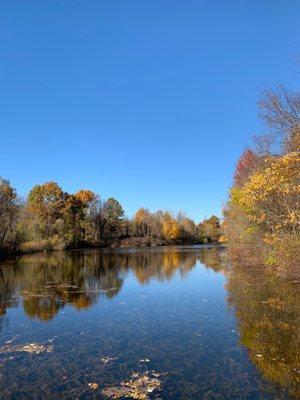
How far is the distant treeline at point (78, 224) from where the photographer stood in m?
54.2

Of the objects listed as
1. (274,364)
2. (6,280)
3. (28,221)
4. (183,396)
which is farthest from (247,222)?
(28,221)

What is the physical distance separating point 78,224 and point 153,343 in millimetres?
78994

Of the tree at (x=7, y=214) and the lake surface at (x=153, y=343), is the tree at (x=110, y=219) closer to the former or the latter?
the tree at (x=7, y=214)

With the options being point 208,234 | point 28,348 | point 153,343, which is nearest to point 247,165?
point 153,343

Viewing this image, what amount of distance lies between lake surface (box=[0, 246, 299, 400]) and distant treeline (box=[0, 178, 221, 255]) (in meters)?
34.5

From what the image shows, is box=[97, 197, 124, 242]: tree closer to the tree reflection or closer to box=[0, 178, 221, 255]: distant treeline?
box=[0, 178, 221, 255]: distant treeline

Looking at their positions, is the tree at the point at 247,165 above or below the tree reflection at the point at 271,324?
above

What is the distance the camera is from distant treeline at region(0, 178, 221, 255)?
54219mm

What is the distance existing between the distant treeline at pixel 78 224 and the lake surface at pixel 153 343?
3445 cm

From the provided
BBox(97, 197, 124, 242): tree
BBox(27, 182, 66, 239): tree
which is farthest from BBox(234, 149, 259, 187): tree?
BBox(97, 197, 124, 242): tree

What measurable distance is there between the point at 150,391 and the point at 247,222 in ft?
75.5

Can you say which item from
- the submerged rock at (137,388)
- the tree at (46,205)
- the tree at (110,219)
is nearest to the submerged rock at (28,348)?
the submerged rock at (137,388)

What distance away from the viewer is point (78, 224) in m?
88.8

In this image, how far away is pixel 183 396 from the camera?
298 inches
